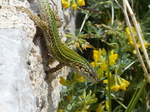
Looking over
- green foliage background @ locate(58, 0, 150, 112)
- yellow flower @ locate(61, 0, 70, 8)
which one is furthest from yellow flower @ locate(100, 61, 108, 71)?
yellow flower @ locate(61, 0, 70, 8)

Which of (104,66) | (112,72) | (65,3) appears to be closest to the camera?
(104,66)

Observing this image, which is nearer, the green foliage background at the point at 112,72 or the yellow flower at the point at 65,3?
the green foliage background at the point at 112,72

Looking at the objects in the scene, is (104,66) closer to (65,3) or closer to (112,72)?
(112,72)

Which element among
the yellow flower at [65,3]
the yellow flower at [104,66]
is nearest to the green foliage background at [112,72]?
the yellow flower at [104,66]

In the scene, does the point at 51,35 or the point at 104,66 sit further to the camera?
the point at 104,66

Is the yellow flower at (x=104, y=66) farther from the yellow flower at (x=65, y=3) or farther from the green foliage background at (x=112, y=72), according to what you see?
the yellow flower at (x=65, y=3)

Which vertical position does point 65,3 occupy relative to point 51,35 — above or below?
above

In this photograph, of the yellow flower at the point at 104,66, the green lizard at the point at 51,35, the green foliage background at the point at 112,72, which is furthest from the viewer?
the yellow flower at the point at 104,66

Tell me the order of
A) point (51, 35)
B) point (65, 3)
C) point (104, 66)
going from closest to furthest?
point (51, 35), point (104, 66), point (65, 3)

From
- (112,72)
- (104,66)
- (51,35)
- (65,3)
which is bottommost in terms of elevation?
(112,72)

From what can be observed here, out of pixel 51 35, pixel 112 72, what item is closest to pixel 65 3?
pixel 51 35

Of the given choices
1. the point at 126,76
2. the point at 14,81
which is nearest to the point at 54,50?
the point at 14,81

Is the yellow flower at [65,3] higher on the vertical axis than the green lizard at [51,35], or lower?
higher
